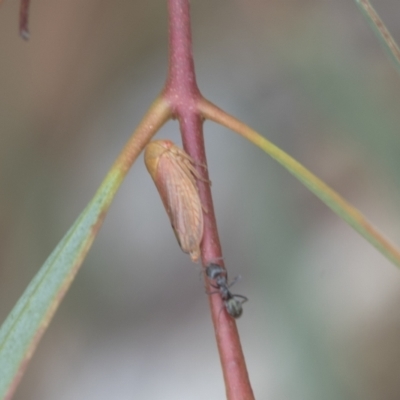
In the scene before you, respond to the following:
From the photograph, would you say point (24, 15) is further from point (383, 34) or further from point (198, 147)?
point (383, 34)

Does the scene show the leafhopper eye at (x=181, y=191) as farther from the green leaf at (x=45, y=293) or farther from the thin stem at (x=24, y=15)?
the thin stem at (x=24, y=15)

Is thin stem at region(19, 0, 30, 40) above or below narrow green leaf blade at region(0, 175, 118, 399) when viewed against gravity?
above

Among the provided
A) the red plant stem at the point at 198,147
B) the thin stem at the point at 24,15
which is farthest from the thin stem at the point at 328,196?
the thin stem at the point at 24,15

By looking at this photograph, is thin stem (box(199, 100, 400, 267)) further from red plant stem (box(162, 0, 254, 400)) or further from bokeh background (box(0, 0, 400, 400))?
bokeh background (box(0, 0, 400, 400))

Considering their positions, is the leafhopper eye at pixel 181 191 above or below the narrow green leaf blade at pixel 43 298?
above

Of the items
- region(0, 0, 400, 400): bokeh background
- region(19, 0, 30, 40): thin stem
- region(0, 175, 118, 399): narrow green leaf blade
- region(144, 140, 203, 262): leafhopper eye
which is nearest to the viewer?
region(0, 175, 118, 399): narrow green leaf blade

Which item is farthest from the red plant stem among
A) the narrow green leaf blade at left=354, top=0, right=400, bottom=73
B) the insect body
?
the narrow green leaf blade at left=354, top=0, right=400, bottom=73

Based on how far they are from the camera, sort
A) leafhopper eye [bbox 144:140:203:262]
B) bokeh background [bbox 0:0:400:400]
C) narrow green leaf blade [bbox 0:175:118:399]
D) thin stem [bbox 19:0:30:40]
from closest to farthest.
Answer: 1. narrow green leaf blade [bbox 0:175:118:399]
2. leafhopper eye [bbox 144:140:203:262]
3. thin stem [bbox 19:0:30:40]
4. bokeh background [bbox 0:0:400:400]
